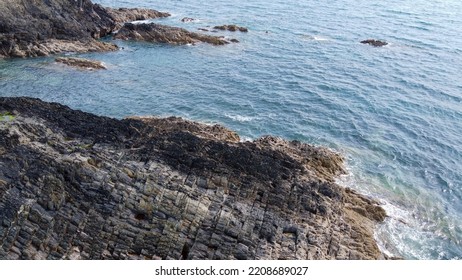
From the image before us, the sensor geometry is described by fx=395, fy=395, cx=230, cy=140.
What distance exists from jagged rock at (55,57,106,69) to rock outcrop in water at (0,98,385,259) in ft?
106

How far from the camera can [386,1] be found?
422 feet

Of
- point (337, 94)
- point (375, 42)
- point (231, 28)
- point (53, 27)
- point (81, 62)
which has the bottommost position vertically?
point (337, 94)

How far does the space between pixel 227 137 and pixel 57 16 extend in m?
51.7

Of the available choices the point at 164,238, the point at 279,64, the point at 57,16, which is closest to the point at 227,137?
the point at 164,238

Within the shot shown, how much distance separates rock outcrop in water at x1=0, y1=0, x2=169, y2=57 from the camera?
7050 centimetres

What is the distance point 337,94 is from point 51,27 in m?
55.5

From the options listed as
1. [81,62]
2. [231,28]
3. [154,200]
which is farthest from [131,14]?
[154,200]

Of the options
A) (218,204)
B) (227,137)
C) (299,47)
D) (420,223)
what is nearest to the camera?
(218,204)

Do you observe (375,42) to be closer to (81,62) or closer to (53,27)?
(81,62)

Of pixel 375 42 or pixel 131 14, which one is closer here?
pixel 375 42

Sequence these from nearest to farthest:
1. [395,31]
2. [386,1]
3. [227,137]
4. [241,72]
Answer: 1. [227,137]
2. [241,72]
3. [395,31]
4. [386,1]

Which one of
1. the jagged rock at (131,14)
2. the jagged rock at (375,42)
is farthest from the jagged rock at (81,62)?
the jagged rock at (375,42)

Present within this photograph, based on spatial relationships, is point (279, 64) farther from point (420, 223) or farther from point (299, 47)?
point (420, 223)

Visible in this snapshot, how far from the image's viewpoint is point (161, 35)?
279 ft
